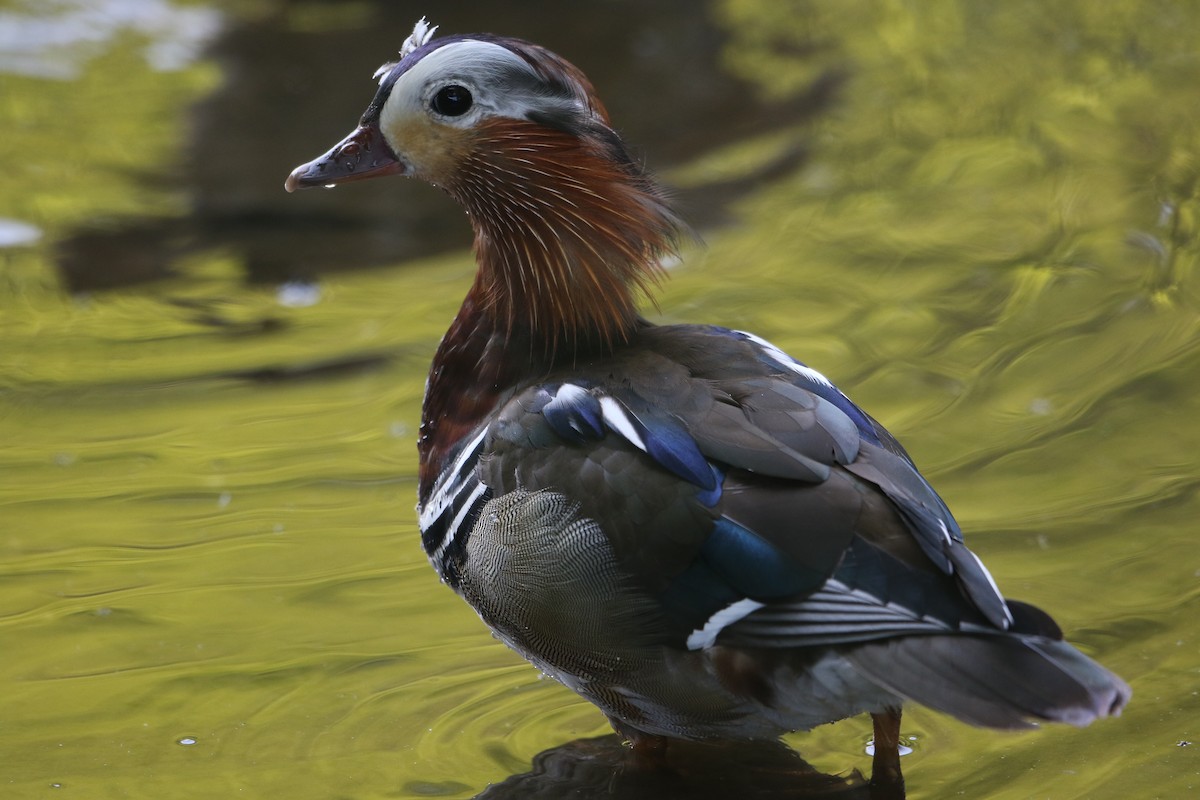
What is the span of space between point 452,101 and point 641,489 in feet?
3.27

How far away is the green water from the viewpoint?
350 cm

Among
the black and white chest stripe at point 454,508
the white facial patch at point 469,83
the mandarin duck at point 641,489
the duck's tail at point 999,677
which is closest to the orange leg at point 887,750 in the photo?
the mandarin duck at point 641,489

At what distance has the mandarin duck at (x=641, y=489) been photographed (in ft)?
8.93

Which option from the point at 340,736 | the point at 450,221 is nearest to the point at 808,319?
the point at 450,221

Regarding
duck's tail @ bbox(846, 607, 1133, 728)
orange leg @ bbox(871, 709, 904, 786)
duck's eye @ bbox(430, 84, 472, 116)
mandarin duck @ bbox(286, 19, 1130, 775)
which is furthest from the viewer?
duck's eye @ bbox(430, 84, 472, 116)

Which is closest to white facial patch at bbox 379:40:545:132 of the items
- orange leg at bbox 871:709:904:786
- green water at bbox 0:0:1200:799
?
green water at bbox 0:0:1200:799

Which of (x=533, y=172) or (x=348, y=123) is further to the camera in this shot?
(x=348, y=123)

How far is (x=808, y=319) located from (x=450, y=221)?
180cm

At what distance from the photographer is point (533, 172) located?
3.37 metres

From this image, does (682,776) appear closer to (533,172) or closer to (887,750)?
(887,750)

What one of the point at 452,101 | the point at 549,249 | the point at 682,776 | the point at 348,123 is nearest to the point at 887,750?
the point at 682,776

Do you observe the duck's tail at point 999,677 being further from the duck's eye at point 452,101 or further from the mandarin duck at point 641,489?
the duck's eye at point 452,101

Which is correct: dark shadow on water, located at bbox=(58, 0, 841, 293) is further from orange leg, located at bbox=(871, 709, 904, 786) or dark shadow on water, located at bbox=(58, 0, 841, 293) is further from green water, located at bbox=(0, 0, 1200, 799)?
orange leg, located at bbox=(871, 709, 904, 786)

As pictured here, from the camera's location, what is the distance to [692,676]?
2.96m
